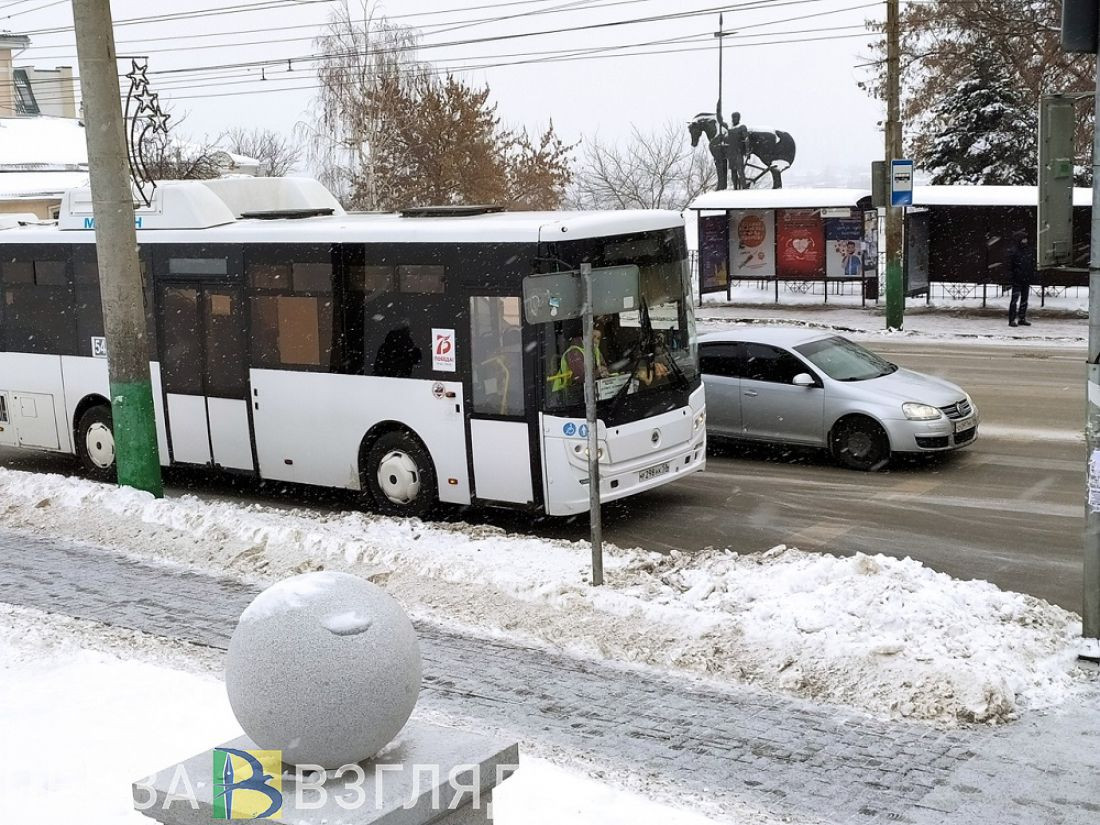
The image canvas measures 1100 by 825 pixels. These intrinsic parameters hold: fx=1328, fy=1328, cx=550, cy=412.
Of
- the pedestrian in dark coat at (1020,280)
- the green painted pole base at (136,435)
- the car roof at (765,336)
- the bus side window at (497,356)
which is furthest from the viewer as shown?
the pedestrian in dark coat at (1020,280)

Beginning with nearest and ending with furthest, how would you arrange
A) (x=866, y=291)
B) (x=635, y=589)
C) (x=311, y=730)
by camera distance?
(x=311, y=730) < (x=635, y=589) < (x=866, y=291)

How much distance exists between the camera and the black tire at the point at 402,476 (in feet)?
41.5

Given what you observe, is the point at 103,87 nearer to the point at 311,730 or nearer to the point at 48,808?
the point at 48,808

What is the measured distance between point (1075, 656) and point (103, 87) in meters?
9.81

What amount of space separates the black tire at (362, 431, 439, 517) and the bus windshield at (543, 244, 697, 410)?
1718 millimetres

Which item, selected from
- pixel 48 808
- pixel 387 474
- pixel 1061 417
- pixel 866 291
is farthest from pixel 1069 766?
pixel 866 291

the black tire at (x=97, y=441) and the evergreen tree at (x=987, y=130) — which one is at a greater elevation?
the evergreen tree at (x=987, y=130)

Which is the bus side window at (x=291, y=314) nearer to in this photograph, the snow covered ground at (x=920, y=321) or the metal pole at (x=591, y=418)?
the metal pole at (x=591, y=418)

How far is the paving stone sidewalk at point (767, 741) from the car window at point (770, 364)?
713 cm

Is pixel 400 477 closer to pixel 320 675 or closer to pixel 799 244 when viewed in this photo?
pixel 320 675

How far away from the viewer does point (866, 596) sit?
848cm

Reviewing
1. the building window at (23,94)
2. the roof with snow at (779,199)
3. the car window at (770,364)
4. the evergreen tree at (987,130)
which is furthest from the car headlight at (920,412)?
the building window at (23,94)

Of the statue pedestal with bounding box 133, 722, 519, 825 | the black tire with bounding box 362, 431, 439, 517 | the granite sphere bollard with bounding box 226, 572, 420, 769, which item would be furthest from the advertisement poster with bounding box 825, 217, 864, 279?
the granite sphere bollard with bounding box 226, 572, 420, 769

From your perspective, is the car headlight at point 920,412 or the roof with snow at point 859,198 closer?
the car headlight at point 920,412
